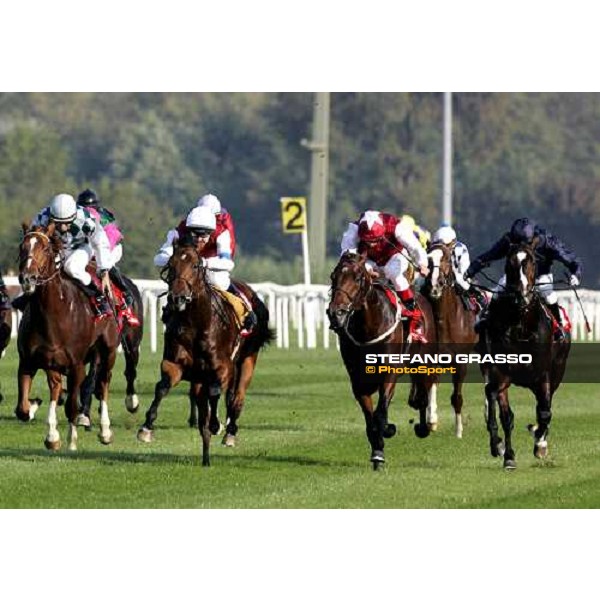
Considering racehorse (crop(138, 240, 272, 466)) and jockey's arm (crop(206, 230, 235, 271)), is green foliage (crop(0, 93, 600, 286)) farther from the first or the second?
racehorse (crop(138, 240, 272, 466))

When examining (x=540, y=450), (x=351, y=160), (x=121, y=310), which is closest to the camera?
(x=540, y=450)

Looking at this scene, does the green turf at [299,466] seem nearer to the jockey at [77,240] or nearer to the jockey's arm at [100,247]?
the jockey at [77,240]

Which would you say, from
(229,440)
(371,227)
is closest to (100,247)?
(229,440)

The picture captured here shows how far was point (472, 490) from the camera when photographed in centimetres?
1384

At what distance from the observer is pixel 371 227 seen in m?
16.0

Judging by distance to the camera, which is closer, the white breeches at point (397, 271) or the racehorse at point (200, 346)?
the racehorse at point (200, 346)

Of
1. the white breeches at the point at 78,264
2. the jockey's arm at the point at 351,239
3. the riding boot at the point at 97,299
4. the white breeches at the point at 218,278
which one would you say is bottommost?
the riding boot at the point at 97,299

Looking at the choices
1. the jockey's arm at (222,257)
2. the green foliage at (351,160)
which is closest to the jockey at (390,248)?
the jockey's arm at (222,257)

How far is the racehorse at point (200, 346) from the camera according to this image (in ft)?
49.1

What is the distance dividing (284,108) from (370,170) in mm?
5813

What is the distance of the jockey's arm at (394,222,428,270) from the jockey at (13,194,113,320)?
2648 millimetres

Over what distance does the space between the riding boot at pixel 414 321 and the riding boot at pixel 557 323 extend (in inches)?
44.1

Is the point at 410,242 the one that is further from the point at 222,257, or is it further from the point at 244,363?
the point at 244,363

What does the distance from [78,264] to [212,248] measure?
1.17 m
